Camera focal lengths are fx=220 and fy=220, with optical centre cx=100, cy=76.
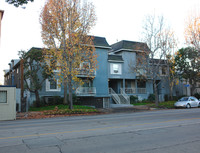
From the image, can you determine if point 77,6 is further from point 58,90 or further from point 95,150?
point 95,150

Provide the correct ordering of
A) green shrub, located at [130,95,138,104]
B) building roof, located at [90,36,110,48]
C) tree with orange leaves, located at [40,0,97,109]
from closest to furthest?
tree with orange leaves, located at [40,0,97,109] → building roof, located at [90,36,110,48] → green shrub, located at [130,95,138,104]

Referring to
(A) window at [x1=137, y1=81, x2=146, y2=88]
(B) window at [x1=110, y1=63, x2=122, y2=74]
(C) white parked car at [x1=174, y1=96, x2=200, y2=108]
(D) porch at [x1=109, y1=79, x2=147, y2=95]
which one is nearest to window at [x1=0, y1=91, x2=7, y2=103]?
(C) white parked car at [x1=174, y1=96, x2=200, y2=108]

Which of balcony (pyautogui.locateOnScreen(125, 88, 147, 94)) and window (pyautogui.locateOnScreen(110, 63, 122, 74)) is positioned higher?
window (pyautogui.locateOnScreen(110, 63, 122, 74))

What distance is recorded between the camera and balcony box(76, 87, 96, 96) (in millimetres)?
30553

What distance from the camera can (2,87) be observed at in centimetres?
1722

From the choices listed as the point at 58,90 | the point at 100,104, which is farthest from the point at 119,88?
the point at 58,90

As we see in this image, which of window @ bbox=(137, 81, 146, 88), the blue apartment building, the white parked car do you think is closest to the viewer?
the white parked car

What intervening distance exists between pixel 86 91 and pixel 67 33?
38.6 ft

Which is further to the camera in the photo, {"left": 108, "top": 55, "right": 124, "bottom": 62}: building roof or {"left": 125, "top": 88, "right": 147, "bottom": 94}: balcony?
{"left": 125, "top": 88, "right": 147, "bottom": 94}: balcony

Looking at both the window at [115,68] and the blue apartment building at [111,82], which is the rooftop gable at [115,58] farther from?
the window at [115,68]

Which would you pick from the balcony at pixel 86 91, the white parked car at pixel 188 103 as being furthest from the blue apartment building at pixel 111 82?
the white parked car at pixel 188 103

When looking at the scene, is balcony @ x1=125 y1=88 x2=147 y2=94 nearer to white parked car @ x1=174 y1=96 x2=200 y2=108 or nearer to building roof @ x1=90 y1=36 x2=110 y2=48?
building roof @ x1=90 y1=36 x2=110 y2=48

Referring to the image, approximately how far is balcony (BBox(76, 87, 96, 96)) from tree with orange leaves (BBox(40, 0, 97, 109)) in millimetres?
8232

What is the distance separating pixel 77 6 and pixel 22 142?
17.1m
